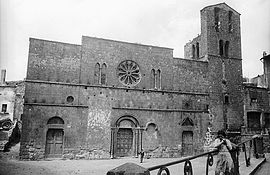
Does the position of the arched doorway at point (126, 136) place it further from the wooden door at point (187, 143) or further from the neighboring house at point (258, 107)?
the neighboring house at point (258, 107)

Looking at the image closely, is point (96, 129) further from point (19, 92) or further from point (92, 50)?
point (19, 92)

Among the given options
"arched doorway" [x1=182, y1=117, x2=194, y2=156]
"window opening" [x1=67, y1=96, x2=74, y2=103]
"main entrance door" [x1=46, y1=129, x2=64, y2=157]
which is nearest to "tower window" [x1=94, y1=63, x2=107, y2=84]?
"window opening" [x1=67, y1=96, x2=74, y2=103]

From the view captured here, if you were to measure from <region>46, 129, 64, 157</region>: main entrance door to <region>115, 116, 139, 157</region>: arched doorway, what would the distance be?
14.1 feet

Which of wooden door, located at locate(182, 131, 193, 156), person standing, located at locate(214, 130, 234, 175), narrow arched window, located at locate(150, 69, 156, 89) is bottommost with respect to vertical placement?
wooden door, located at locate(182, 131, 193, 156)

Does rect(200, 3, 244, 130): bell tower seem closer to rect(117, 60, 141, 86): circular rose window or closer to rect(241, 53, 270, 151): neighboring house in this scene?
rect(241, 53, 270, 151): neighboring house

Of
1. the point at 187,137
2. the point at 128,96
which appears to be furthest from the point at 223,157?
the point at 187,137

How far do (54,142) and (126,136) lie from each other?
5.58 m

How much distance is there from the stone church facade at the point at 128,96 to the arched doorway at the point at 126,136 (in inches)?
3.1

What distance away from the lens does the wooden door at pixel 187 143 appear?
21509 millimetres

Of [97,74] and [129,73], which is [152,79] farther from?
[97,74]

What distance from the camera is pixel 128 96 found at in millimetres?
20719

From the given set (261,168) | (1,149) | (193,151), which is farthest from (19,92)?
(261,168)

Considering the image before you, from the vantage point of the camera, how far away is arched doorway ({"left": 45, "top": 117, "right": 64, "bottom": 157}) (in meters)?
18.3

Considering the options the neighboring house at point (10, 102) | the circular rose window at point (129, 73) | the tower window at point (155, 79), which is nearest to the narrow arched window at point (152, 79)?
the tower window at point (155, 79)
